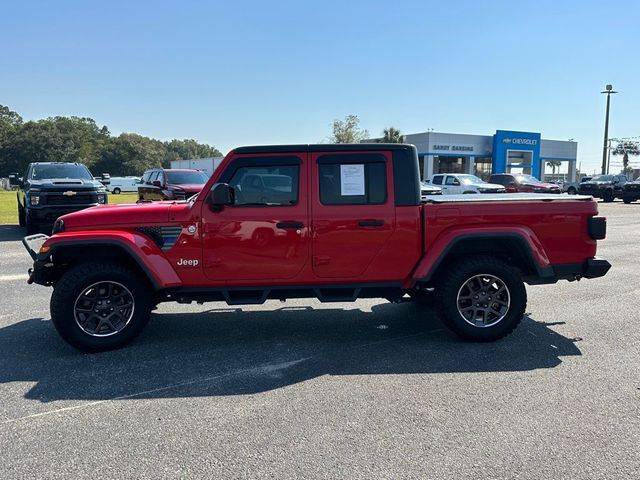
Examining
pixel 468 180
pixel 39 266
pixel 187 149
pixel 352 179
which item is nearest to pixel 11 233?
pixel 39 266

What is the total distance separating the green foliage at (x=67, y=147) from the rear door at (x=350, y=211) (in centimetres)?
8961

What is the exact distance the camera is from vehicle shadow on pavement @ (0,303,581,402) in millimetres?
3977

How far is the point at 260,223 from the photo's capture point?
15.3 feet

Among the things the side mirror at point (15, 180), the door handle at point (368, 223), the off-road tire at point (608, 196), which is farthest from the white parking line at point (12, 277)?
the off-road tire at point (608, 196)

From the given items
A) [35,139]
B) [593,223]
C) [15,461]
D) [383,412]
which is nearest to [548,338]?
[593,223]

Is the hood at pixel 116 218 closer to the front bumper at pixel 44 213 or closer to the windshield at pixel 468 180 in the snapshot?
the front bumper at pixel 44 213

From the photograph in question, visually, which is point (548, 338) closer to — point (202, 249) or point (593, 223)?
point (593, 223)

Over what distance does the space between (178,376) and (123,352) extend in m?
0.85

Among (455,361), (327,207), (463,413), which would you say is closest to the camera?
(463,413)

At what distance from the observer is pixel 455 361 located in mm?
4453

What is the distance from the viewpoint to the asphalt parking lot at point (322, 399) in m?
2.89

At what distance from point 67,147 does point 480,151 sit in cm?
7170

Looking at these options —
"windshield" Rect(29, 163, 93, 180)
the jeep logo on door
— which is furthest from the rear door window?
"windshield" Rect(29, 163, 93, 180)

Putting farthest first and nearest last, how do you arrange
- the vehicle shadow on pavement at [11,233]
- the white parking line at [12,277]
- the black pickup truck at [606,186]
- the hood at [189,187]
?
the black pickup truck at [606,186] → the hood at [189,187] → the vehicle shadow on pavement at [11,233] → the white parking line at [12,277]
